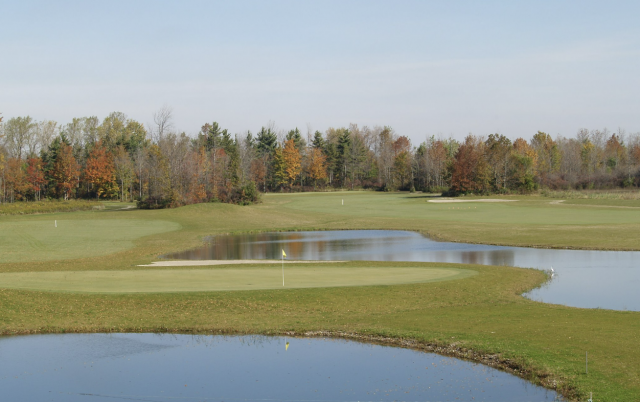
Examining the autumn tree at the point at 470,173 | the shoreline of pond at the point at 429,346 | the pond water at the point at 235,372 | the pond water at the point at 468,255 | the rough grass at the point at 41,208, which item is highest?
the autumn tree at the point at 470,173

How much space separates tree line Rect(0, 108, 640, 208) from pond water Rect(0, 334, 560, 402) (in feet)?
189

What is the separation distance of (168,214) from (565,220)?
40365 mm

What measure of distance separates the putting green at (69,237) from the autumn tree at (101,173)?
44850mm

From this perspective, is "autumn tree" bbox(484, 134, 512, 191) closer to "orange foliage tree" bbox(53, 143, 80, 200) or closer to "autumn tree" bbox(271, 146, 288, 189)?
"autumn tree" bbox(271, 146, 288, 189)

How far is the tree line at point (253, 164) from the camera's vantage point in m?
82.7

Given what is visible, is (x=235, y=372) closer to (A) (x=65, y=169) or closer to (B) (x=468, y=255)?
(B) (x=468, y=255)

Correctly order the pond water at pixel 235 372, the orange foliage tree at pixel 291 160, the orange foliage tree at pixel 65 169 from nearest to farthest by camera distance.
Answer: the pond water at pixel 235 372
the orange foliage tree at pixel 65 169
the orange foliage tree at pixel 291 160

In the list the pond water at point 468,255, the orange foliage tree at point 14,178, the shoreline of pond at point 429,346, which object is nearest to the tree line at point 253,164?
the orange foliage tree at point 14,178

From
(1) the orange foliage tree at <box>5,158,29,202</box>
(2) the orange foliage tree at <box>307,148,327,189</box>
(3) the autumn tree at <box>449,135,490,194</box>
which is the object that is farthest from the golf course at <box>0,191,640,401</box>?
(2) the orange foliage tree at <box>307,148,327,189</box>

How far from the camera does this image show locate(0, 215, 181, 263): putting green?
119 feet

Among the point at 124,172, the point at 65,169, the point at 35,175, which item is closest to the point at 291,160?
the point at 124,172

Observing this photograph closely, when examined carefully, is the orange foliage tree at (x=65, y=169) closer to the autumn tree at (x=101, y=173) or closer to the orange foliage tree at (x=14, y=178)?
the autumn tree at (x=101, y=173)

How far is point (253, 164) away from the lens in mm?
130875

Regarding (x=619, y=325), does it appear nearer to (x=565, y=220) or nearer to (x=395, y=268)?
(x=395, y=268)
